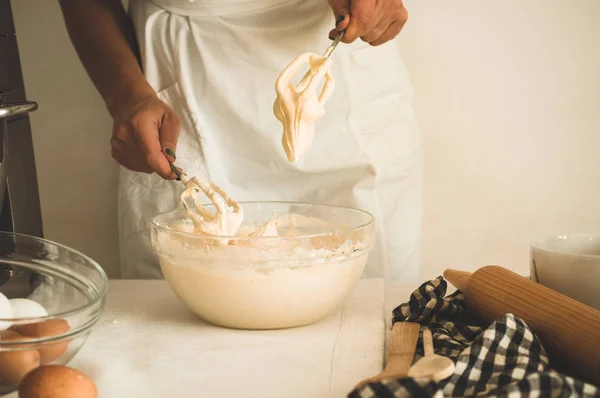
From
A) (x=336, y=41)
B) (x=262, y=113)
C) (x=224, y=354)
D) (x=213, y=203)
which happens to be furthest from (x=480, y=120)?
(x=224, y=354)

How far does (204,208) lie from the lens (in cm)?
103

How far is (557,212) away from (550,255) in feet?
2.36

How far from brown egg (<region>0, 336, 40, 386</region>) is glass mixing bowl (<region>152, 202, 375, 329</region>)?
0.27 m

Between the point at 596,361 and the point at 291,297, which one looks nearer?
the point at 596,361

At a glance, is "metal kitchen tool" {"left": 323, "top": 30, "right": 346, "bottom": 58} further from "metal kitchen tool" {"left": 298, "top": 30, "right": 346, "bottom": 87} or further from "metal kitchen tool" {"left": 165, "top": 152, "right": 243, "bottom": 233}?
"metal kitchen tool" {"left": 165, "top": 152, "right": 243, "bottom": 233}

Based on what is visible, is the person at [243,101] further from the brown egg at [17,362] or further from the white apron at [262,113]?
the brown egg at [17,362]

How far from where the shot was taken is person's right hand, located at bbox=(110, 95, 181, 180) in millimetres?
1034

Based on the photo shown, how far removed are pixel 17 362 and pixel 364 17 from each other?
62 cm

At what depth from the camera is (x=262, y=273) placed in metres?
0.88

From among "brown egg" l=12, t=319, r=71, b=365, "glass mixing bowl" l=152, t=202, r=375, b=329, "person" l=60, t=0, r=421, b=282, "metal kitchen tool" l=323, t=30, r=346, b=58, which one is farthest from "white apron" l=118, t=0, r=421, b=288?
"brown egg" l=12, t=319, r=71, b=365

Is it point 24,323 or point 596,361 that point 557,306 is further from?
point 24,323

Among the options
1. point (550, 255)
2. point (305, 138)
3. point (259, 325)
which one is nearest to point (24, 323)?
point (259, 325)

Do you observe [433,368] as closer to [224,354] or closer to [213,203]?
[224,354]

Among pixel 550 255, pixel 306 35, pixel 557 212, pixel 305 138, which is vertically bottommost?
pixel 557 212
